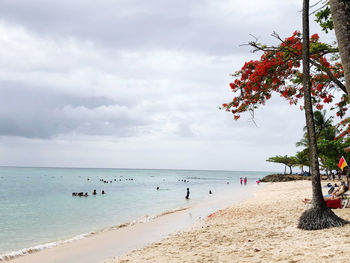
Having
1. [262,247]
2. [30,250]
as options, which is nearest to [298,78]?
[262,247]

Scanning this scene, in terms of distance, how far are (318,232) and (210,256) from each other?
3.19m

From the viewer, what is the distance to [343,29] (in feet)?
10.0

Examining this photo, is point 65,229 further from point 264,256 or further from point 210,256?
point 264,256

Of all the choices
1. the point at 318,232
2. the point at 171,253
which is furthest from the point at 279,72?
the point at 171,253

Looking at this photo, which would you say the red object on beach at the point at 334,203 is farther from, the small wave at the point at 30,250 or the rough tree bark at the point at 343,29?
the small wave at the point at 30,250

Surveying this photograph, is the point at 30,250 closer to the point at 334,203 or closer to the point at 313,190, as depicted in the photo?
the point at 313,190

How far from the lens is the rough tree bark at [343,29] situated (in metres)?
3.00

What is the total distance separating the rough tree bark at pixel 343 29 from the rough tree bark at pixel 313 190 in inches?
224

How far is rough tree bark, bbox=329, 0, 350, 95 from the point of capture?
3.00 meters

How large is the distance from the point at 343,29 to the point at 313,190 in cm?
643

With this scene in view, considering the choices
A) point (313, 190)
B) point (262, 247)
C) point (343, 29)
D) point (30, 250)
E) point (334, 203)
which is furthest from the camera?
point (30, 250)

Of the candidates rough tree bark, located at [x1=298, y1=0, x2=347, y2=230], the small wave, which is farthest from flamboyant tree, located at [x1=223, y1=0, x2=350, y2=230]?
the small wave

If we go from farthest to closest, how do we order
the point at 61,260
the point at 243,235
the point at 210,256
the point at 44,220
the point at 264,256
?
the point at 44,220, the point at 61,260, the point at 243,235, the point at 210,256, the point at 264,256

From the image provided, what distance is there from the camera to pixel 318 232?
7289 millimetres
